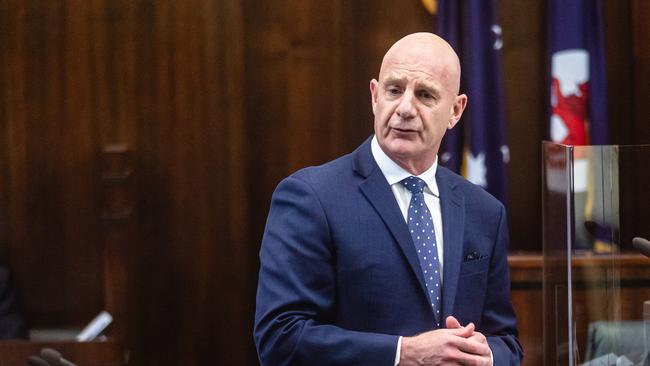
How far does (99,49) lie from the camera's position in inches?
176

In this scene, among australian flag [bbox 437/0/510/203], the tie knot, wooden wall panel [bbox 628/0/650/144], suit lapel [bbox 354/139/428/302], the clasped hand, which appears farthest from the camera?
wooden wall panel [bbox 628/0/650/144]

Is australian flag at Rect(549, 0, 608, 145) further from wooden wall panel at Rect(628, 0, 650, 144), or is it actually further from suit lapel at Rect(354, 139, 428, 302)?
suit lapel at Rect(354, 139, 428, 302)

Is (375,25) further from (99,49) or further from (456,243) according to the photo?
(456,243)

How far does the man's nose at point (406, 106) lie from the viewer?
2.00 m

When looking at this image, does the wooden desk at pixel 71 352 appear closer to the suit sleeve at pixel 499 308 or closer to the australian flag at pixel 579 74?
the suit sleeve at pixel 499 308

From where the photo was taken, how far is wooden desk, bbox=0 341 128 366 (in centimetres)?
352

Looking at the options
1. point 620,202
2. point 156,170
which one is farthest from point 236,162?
point 620,202

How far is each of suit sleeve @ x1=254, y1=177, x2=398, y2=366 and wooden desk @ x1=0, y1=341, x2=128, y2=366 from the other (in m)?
1.80

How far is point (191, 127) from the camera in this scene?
14.8 feet

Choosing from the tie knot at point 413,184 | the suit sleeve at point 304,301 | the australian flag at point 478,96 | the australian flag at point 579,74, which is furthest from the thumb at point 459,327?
the australian flag at point 579,74

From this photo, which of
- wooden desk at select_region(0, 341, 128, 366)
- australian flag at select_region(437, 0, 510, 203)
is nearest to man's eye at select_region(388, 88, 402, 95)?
wooden desk at select_region(0, 341, 128, 366)

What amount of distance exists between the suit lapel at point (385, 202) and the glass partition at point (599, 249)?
0.39 m

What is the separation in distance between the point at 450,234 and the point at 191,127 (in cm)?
264

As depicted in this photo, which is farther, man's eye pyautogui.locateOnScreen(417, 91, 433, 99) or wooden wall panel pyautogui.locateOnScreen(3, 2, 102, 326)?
wooden wall panel pyautogui.locateOnScreen(3, 2, 102, 326)
